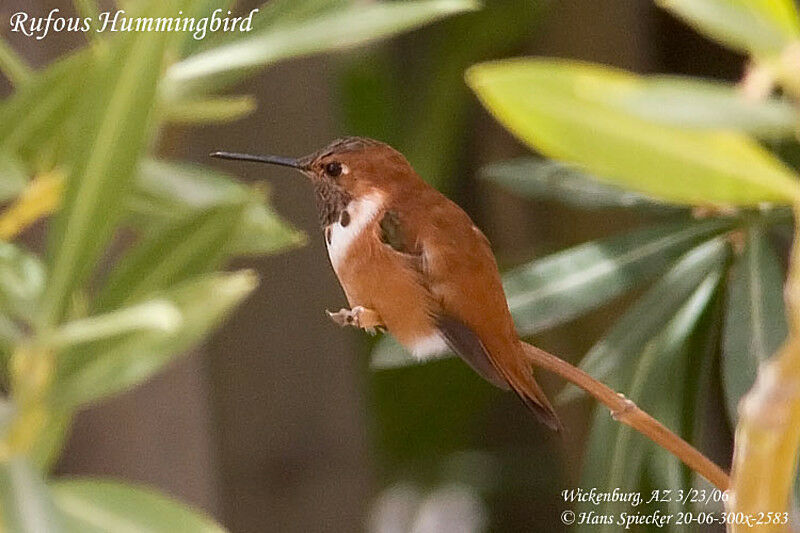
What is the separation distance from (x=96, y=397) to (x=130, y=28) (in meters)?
0.16

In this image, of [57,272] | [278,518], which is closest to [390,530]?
[278,518]

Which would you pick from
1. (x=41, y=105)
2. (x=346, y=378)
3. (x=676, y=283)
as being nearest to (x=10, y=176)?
(x=41, y=105)

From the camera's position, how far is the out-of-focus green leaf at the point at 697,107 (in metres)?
0.27

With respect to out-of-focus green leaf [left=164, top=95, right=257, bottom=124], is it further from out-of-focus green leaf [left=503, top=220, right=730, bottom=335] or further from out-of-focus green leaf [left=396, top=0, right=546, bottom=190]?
A: out-of-focus green leaf [left=396, top=0, right=546, bottom=190]

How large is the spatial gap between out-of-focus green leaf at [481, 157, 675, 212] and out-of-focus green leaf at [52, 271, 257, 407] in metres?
0.26

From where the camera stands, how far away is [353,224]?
19.0 inches

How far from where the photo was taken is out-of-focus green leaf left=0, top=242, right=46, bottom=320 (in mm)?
424

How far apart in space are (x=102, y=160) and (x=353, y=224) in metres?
0.13

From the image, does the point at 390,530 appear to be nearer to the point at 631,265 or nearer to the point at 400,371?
the point at 400,371

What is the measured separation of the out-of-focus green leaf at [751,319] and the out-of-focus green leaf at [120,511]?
0.28 metres

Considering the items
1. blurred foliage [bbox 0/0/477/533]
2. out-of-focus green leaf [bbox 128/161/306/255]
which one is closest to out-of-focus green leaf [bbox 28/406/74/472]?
blurred foliage [bbox 0/0/477/533]

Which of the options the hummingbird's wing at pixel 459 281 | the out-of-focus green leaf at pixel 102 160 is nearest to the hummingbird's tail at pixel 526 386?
the hummingbird's wing at pixel 459 281

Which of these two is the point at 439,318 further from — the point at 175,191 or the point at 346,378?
the point at 346,378

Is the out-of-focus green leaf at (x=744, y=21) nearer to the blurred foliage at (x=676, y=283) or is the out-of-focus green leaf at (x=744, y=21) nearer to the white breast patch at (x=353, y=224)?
the blurred foliage at (x=676, y=283)
